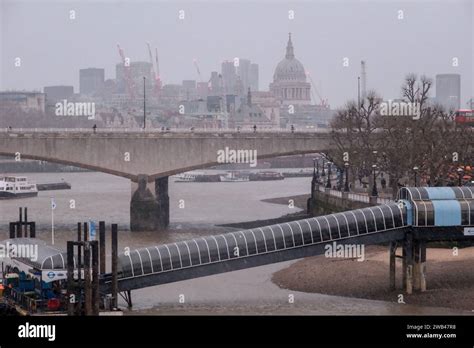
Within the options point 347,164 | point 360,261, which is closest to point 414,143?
point 347,164

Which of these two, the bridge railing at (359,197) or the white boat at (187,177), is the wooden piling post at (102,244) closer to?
the bridge railing at (359,197)

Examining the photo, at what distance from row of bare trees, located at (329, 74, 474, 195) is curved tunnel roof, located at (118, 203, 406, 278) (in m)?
13.1

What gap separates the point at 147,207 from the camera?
61.7m

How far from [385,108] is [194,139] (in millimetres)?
13892

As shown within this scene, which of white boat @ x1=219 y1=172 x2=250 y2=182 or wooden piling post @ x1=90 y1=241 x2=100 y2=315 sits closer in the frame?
wooden piling post @ x1=90 y1=241 x2=100 y2=315

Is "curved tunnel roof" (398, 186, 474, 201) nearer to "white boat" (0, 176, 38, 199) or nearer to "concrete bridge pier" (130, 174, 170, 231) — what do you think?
"concrete bridge pier" (130, 174, 170, 231)

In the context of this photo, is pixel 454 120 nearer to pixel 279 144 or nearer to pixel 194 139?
pixel 279 144

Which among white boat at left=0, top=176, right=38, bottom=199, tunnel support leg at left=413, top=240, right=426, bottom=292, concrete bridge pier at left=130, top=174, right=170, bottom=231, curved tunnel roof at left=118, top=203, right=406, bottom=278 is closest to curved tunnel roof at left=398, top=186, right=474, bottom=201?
curved tunnel roof at left=118, top=203, right=406, bottom=278

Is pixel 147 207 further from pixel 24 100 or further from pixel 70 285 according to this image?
pixel 24 100

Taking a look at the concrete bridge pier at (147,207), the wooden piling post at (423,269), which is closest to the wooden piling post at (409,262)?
the wooden piling post at (423,269)

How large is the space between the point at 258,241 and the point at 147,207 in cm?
2519

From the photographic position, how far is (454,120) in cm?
6700

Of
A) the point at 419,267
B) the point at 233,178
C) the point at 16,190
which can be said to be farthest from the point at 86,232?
the point at 233,178

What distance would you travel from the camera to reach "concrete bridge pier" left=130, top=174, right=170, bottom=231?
61.1 meters
